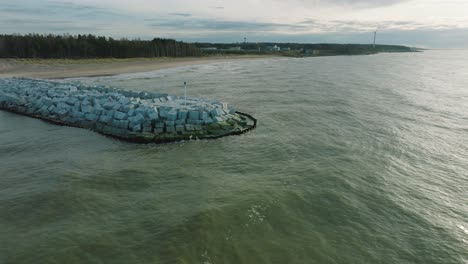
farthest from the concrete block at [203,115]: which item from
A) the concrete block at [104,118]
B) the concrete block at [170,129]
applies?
the concrete block at [104,118]

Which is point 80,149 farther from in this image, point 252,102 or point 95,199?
point 252,102

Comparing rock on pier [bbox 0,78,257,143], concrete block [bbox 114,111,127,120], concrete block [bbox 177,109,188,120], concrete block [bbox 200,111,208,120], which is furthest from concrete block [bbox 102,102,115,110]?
concrete block [bbox 200,111,208,120]

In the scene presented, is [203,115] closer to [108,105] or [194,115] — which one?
[194,115]

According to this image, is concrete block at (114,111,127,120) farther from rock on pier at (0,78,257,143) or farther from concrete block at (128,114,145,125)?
concrete block at (128,114,145,125)

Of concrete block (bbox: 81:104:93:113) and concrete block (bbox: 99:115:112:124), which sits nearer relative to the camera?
concrete block (bbox: 99:115:112:124)

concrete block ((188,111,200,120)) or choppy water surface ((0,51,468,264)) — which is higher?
concrete block ((188,111,200,120))

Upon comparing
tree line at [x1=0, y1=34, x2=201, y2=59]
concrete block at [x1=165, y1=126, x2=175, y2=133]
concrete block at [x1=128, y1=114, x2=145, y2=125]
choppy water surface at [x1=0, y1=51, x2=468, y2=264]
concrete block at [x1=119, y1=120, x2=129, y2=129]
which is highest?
tree line at [x1=0, y1=34, x2=201, y2=59]

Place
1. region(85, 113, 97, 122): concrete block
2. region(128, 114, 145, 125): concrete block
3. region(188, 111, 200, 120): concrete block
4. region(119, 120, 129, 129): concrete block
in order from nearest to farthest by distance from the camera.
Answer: region(128, 114, 145, 125): concrete block, region(119, 120, 129, 129): concrete block, region(188, 111, 200, 120): concrete block, region(85, 113, 97, 122): concrete block
